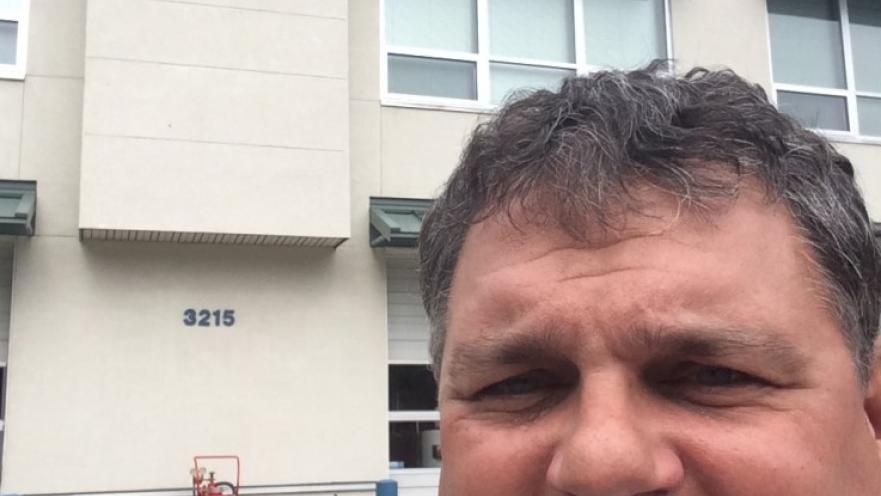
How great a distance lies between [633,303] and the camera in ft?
4.19

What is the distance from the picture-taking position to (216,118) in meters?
7.69

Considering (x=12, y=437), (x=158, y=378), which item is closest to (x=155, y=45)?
(x=158, y=378)

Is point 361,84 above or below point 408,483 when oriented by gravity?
above

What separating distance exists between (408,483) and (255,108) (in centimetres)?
352

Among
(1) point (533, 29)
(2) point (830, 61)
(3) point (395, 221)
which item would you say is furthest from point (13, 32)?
(2) point (830, 61)

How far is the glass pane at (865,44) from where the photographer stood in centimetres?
1027

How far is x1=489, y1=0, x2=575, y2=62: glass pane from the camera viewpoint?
9.07 m

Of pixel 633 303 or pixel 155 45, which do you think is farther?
pixel 155 45

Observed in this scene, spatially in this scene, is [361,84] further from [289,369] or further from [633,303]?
[633,303]

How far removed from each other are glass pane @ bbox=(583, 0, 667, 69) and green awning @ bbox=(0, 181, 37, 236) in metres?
5.33

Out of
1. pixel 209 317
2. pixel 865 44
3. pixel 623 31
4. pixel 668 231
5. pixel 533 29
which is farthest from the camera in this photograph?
pixel 865 44

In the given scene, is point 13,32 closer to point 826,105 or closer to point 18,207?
point 18,207

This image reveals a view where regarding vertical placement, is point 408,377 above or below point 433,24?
below

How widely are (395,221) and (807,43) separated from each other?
5412mm
